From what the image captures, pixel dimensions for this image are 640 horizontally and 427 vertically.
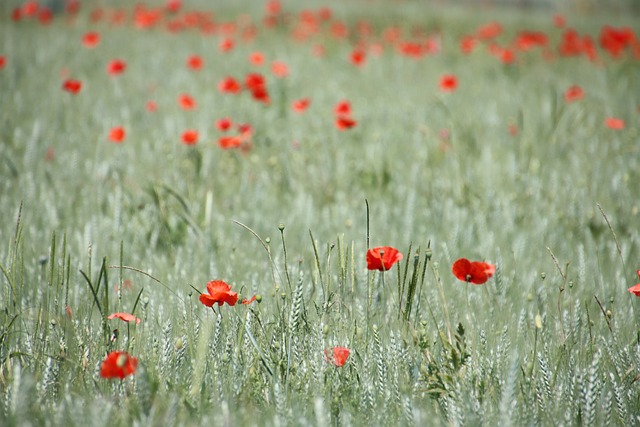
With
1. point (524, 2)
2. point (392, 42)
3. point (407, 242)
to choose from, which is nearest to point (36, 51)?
point (392, 42)

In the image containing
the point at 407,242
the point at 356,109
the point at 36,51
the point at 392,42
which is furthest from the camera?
the point at 392,42

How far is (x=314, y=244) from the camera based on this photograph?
1375 mm

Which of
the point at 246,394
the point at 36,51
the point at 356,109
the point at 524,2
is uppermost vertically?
the point at 524,2

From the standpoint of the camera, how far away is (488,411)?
1.24 m

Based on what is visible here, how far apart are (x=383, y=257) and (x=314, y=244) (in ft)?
0.62

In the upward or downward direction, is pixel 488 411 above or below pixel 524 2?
below

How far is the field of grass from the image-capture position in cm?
128

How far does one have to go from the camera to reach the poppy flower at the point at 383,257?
4.65ft

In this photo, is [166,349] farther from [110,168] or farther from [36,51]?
[36,51]

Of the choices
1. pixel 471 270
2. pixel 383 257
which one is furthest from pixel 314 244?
pixel 471 270

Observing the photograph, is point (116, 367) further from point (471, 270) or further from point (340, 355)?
point (471, 270)

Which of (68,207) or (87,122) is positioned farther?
(87,122)

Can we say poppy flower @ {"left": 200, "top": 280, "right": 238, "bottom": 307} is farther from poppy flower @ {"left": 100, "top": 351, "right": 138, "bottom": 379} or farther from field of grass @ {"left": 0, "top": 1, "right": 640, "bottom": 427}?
poppy flower @ {"left": 100, "top": 351, "right": 138, "bottom": 379}

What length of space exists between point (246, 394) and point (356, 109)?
299 centimetres
